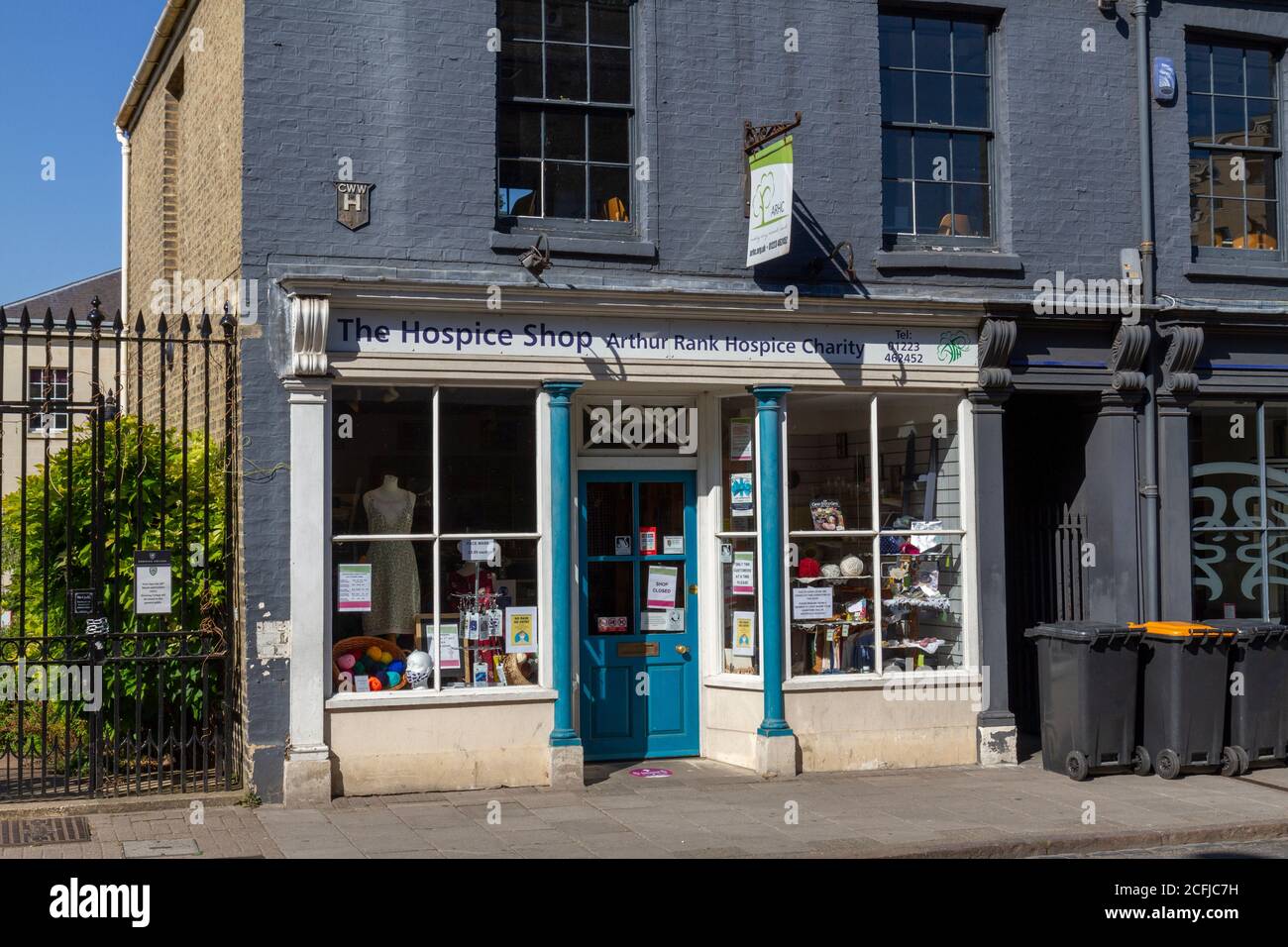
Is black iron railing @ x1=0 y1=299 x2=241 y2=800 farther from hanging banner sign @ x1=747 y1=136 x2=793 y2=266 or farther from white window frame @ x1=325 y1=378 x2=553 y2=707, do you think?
hanging banner sign @ x1=747 y1=136 x2=793 y2=266

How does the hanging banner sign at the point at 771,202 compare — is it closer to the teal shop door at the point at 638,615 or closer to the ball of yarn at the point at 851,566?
the teal shop door at the point at 638,615

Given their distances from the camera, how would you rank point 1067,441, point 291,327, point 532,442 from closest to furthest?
point 291,327
point 532,442
point 1067,441

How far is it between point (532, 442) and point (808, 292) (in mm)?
2630

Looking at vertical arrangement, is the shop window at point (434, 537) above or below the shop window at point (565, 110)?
below

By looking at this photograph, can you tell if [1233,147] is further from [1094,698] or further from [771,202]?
[1094,698]

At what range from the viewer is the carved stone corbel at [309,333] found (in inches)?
391

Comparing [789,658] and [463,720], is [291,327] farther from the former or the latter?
[789,658]

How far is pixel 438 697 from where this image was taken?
1038 cm

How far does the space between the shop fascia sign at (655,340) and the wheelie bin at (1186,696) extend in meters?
2.85

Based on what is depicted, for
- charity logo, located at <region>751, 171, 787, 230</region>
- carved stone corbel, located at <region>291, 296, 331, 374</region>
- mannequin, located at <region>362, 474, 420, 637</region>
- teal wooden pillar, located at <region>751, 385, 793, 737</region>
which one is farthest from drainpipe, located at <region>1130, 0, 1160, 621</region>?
carved stone corbel, located at <region>291, 296, 331, 374</region>

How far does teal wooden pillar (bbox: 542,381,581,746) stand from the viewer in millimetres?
10633

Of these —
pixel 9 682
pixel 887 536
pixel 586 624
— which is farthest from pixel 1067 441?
pixel 9 682

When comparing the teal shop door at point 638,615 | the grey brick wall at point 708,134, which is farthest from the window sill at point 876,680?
the grey brick wall at point 708,134

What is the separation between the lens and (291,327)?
1001 cm
